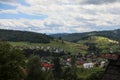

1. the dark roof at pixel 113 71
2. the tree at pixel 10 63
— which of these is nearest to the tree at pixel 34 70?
the tree at pixel 10 63

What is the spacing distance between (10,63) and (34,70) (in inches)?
1511

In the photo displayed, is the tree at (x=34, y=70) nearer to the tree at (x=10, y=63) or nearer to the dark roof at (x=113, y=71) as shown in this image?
the tree at (x=10, y=63)

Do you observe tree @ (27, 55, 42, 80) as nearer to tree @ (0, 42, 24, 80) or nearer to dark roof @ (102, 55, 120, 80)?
tree @ (0, 42, 24, 80)

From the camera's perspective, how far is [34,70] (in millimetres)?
85688

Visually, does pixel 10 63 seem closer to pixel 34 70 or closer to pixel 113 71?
pixel 34 70

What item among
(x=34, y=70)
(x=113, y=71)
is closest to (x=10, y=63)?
(x=34, y=70)

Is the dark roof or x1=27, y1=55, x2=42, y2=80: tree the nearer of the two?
the dark roof

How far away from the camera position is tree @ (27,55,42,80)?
278ft

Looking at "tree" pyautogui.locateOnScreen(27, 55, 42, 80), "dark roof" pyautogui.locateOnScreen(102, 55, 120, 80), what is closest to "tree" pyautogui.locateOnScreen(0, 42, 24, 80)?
"tree" pyautogui.locateOnScreen(27, 55, 42, 80)

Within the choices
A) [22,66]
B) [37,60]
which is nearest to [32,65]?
[37,60]

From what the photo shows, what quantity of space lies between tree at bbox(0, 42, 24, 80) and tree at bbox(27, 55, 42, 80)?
112ft

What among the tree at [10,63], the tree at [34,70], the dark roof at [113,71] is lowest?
the tree at [34,70]

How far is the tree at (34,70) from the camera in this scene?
3335 inches

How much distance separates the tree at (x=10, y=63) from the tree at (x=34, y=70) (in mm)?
34207
